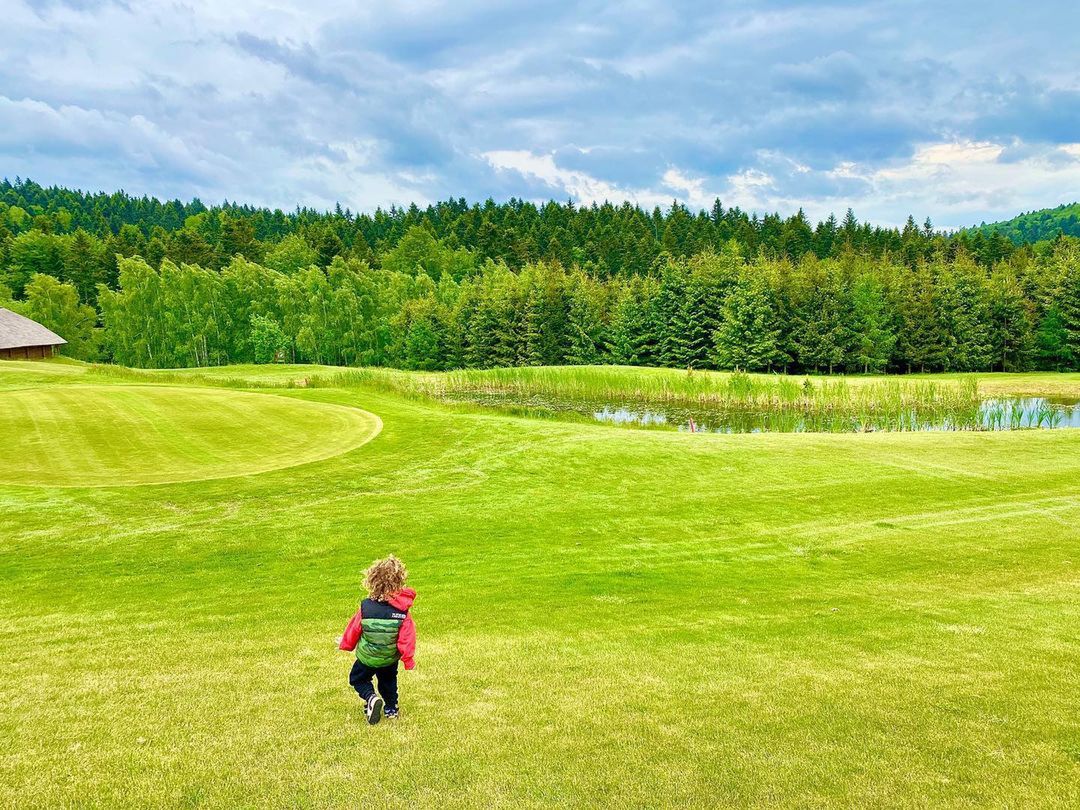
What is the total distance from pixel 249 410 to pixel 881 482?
20833 mm

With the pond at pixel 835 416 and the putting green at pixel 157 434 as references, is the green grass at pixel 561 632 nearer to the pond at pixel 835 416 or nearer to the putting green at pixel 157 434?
the putting green at pixel 157 434

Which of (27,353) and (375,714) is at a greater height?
(27,353)

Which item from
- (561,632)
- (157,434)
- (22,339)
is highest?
(22,339)

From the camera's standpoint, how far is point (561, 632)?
921cm

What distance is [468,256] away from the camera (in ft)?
380

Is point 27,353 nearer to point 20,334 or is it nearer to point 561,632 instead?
point 20,334

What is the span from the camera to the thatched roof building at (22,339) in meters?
55.2

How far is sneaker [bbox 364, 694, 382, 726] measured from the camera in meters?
6.20

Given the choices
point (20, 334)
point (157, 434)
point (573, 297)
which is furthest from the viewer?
point (573, 297)

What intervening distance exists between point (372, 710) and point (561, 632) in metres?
3.54

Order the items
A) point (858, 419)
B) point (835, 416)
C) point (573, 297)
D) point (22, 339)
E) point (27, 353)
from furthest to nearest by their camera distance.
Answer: point (573, 297), point (27, 353), point (22, 339), point (835, 416), point (858, 419)

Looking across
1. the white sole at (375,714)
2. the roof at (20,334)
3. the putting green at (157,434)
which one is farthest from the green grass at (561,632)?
the roof at (20,334)

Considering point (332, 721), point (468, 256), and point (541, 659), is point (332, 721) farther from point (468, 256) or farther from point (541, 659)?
point (468, 256)

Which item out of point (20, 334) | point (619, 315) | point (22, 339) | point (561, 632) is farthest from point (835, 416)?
point (20, 334)
